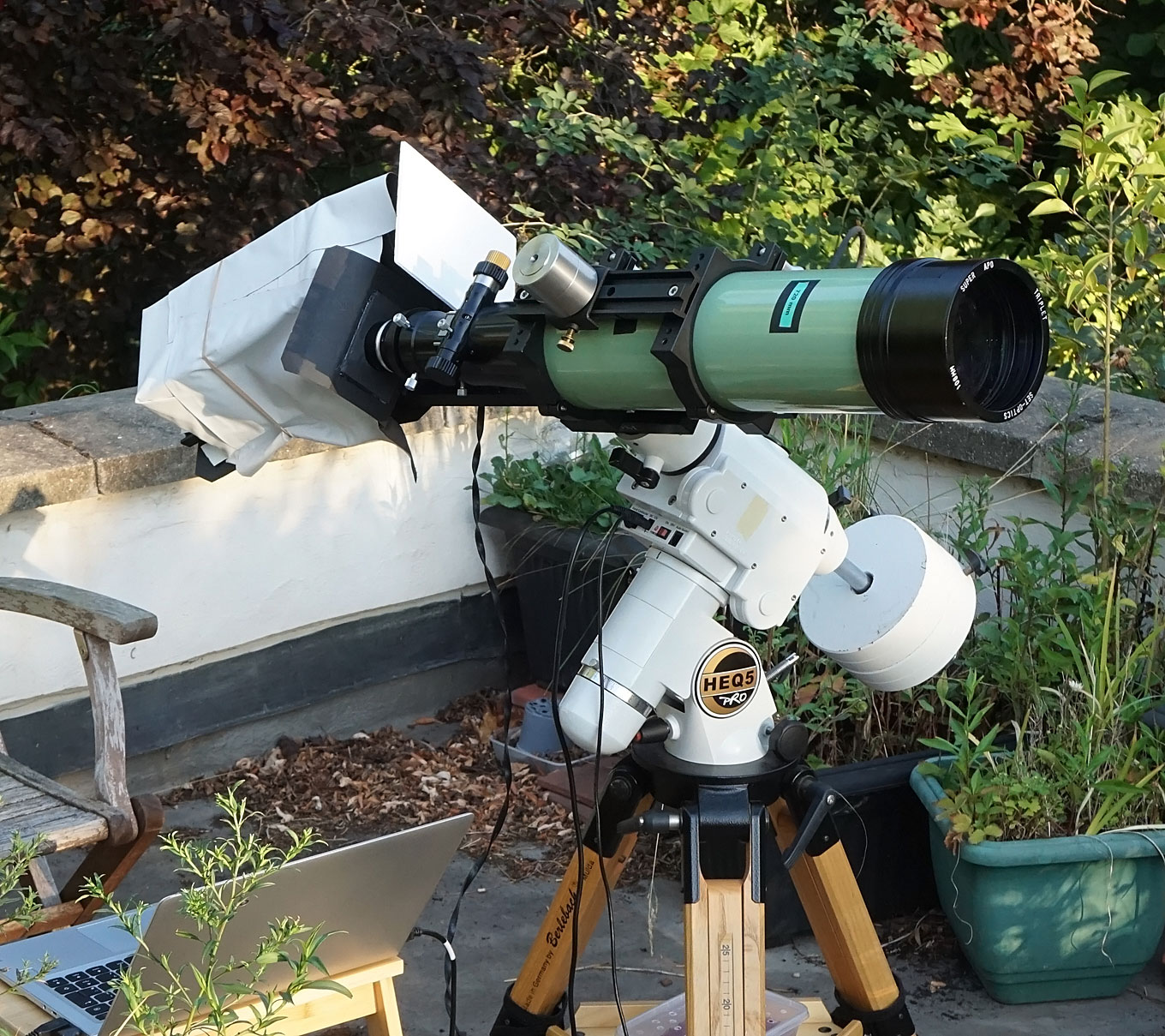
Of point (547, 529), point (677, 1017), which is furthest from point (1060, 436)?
point (677, 1017)

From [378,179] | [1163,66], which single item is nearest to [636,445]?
[378,179]

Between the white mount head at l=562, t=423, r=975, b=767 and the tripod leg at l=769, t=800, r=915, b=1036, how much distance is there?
0.27 m

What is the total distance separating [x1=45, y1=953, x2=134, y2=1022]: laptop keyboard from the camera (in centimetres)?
195

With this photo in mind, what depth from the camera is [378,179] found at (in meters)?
1.98

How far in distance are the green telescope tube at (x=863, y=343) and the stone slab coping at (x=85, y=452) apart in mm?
1933

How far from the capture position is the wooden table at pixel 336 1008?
6.42 ft

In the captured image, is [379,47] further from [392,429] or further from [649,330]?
[649,330]

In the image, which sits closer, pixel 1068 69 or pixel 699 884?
pixel 699 884

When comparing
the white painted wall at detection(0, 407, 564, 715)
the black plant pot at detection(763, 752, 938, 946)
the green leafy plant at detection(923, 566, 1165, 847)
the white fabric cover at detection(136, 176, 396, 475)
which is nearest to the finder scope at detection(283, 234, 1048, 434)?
the white fabric cover at detection(136, 176, 396, 475)

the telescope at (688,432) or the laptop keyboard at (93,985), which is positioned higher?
the telescope at (688,432)

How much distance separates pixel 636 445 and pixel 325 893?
707 mm

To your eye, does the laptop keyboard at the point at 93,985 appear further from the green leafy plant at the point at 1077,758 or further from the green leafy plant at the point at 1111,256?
the green leafy plant at the point at 1111,256

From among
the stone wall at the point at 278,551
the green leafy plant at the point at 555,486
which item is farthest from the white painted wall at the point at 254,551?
the green leafy plant at the point at 555,486

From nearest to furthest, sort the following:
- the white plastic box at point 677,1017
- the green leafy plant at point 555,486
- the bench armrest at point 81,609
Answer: the white plastic box at point 677,1017 < the bench armrest at point 81,609 < the green leafy plant at point 555,486
